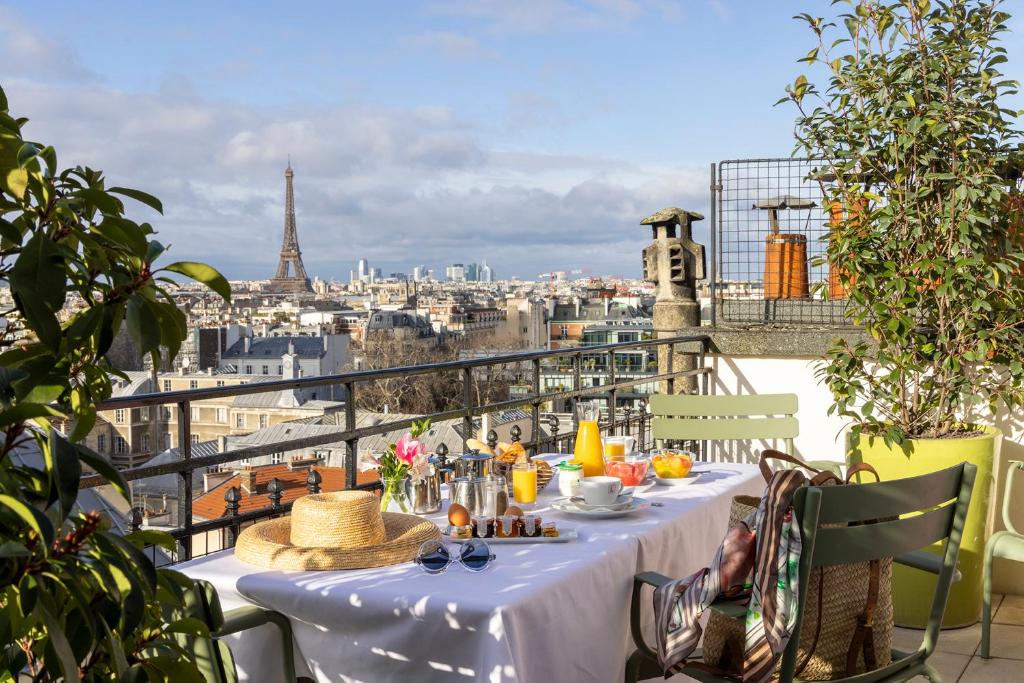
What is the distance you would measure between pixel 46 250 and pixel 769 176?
4378mm

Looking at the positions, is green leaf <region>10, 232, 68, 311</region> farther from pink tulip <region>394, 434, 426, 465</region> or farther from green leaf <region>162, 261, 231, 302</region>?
pink tulip <region>394, 434, 426, 465</region>

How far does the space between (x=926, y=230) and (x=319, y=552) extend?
8.36 feet

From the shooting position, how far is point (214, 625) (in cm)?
130

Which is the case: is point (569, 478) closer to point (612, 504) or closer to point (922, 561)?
point (612, 504)

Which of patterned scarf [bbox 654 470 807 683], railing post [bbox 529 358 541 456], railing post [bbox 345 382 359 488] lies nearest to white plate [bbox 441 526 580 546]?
patterned scarf [bbox 654 470 807 683]

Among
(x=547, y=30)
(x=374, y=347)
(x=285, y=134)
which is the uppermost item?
(x=285, y=134)

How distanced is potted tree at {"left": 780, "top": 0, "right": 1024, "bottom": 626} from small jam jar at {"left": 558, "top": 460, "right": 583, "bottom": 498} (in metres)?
1.51

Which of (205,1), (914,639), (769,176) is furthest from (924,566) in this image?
(205,1)

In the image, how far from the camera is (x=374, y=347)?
49.4 meters

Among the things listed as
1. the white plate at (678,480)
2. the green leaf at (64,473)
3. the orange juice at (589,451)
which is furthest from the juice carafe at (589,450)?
the green leaf at (64,473)

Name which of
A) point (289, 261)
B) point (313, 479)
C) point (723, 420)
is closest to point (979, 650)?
point (723, 420)

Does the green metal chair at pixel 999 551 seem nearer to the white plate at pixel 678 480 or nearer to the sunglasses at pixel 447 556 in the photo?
the white plate at pixel 678 480

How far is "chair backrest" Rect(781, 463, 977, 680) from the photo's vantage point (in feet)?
5.06

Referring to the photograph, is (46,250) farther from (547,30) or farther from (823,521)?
(547,30)
